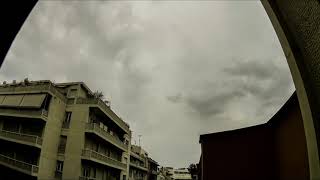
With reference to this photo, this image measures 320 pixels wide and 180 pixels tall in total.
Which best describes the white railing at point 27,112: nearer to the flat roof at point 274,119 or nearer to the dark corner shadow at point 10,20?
the flat roof at point 274,119

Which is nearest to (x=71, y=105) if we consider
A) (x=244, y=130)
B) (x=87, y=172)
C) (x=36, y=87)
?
(x=36, y=87)

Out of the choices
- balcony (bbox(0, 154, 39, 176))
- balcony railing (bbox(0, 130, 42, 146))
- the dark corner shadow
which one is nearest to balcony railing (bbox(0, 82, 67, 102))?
balcony railing (bbox(0, 130, 42, 146))

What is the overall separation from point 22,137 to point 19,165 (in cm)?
259

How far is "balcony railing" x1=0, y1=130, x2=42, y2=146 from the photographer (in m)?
31.5

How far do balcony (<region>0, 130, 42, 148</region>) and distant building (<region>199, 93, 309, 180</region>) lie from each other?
18367 mm

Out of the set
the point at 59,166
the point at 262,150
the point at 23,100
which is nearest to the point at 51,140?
the point at 59,166

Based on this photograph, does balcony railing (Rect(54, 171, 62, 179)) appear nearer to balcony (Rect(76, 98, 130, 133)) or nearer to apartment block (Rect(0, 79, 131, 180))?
apartment block (Rect(0, 79, 131, 180))

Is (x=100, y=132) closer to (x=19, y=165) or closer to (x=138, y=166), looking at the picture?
(x=19, y=165)

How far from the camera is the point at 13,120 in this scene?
1363 inches

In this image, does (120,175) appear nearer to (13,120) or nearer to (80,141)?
(80,141)

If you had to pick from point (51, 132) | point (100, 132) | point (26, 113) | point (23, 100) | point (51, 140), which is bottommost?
point (51, 140)

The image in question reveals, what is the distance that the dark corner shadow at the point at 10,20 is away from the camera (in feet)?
6.73

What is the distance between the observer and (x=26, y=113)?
33.0 metres

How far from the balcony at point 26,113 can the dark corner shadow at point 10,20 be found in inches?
1249
